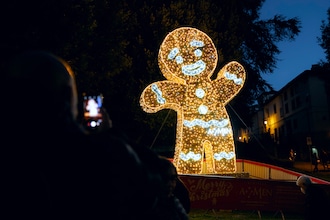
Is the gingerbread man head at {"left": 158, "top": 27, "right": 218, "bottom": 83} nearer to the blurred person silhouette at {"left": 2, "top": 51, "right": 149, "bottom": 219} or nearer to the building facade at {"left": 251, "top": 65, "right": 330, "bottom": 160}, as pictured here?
the blurred person silhouette at {"left": 2, "top": 51, "right": 149, "bottom": 219}

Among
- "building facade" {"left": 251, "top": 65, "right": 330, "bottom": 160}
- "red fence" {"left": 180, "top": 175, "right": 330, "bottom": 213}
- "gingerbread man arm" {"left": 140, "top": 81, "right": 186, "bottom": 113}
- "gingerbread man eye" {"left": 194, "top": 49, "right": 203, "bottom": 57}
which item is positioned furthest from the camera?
"building facade" {"left": 251, "top": 65, "right": 330, "bottom": 160}

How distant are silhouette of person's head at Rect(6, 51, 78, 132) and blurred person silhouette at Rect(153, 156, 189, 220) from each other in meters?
0.45

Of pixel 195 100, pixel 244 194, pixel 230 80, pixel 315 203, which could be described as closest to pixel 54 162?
pixel 315 203

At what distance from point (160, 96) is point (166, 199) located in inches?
367

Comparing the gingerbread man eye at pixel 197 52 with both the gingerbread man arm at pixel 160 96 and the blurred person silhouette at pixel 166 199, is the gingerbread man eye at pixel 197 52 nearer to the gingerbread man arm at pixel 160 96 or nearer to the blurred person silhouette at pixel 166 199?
the gingerbread man arm at pixel 160 96

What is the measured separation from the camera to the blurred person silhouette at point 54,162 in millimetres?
1313

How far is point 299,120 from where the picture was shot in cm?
4875

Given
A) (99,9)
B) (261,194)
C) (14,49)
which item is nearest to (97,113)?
(14,49)

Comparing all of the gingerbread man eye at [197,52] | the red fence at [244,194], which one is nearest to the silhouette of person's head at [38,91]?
the red fence at [244,194]

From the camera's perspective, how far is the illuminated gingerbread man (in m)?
11.6

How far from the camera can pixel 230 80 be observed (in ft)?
39.4

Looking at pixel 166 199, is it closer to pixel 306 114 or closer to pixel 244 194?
pixel 244 194

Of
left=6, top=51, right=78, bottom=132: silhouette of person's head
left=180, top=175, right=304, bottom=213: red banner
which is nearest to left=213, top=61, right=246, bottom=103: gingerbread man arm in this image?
left=180, top=175, right=304, bottom=213: red banner

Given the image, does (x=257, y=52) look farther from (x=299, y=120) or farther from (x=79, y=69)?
(x=299, y=120)
